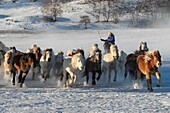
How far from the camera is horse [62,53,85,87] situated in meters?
14.3

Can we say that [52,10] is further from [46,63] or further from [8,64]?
[8,64]

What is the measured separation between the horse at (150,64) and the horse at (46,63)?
11.5 feet

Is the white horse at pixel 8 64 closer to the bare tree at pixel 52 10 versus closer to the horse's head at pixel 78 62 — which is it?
the horse's head at pixel 78 62

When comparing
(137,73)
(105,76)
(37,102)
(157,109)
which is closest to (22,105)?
(37,102)

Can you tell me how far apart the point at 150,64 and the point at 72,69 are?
270 centimetres

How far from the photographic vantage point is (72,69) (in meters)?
14.4

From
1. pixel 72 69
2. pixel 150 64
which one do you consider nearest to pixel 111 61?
pixel 72 69

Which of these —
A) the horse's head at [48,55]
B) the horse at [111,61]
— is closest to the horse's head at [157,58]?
the horse at [111,61]

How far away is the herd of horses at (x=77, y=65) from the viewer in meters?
13.6

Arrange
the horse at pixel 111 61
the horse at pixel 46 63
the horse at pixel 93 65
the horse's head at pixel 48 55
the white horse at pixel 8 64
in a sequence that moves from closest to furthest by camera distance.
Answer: the horse at pixel 93 65 < the white horse at pixel 8 64 < the horse's head at pixel 48 55 < the horse at pixel 46 63 < the horse at pixel 111 61

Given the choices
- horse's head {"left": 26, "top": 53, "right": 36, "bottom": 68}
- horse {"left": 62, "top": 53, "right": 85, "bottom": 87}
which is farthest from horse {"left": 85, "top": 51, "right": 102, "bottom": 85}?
horse's head {"left": 26, "top": 53, "right": 36, "bottom": 68}

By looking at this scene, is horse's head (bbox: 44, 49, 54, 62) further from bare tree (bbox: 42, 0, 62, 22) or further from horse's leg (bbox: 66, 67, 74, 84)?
bare tree (bbox: 42, 0, 62, 22)

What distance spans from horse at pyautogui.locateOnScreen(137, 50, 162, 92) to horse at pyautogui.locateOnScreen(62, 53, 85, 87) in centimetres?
196

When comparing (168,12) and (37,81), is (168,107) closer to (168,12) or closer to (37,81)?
(37,81)
